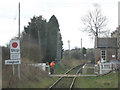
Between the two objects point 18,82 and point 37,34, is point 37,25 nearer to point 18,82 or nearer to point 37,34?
point 37,34

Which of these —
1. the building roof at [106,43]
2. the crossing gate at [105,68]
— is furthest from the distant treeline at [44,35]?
the crossing gate at [105,68]

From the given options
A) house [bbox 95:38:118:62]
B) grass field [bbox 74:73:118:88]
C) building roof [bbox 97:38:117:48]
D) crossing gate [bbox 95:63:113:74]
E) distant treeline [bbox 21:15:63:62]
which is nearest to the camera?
grass field [bbox 74:73:118:88]

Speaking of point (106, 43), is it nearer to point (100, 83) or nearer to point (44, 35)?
point (44, 35)

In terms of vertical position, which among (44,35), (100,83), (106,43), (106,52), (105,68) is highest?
(44,35)

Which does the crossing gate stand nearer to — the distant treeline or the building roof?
the building roof

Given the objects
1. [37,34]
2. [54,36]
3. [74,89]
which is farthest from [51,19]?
[74,89]

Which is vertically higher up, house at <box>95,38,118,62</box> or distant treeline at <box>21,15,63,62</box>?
distant treeline at <box>21,15,63,62</box>

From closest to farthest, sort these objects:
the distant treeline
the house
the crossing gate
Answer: the crossing gate → the house → the distant treeline

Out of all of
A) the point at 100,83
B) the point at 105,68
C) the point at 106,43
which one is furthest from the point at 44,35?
the point at 100,83

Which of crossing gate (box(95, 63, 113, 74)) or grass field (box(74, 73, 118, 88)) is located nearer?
grass field (box(74, 73, 118, 88))

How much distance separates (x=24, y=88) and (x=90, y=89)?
379 centimetres

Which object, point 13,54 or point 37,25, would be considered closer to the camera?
point 13,54

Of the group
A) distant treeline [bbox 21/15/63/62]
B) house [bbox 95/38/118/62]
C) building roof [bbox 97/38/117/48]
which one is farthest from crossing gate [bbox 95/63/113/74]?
distant treeline [bbox 21/15/63/62]

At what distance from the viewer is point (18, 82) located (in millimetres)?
13352
